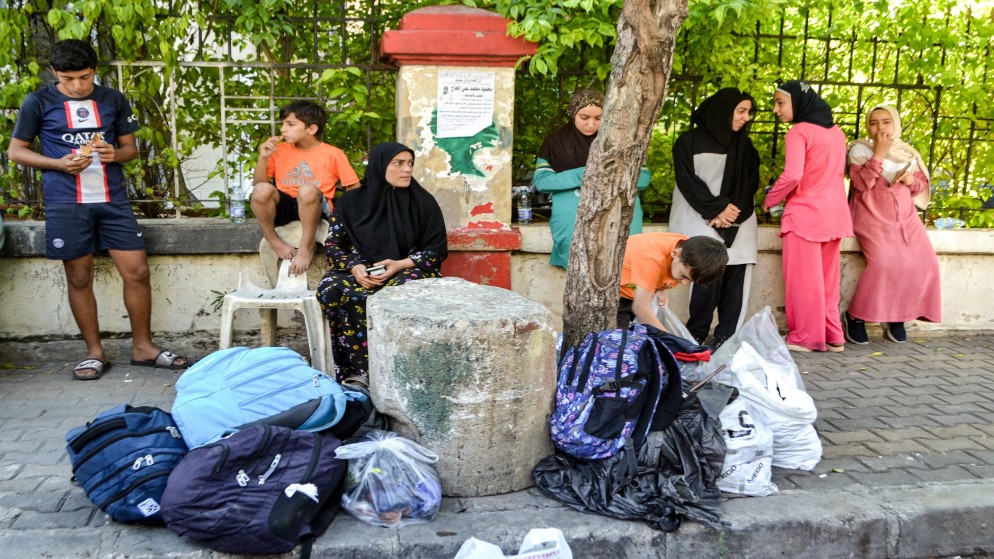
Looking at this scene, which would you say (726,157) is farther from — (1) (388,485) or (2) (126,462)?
(2) (126,462)

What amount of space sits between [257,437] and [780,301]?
4.38 m

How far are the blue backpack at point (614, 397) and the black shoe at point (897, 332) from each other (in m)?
3.46

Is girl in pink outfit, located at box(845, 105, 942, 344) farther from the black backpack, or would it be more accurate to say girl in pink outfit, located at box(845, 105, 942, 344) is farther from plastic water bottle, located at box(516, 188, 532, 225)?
the black backpack

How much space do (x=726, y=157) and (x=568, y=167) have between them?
111 centimetres

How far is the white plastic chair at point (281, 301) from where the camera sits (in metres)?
4.81

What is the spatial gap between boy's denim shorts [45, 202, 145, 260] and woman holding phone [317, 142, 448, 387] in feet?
4.01

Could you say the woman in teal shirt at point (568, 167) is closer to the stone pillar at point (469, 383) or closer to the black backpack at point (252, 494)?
the stone pillar at point (469, 383)

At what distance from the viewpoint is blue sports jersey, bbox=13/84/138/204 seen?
4.90 meters

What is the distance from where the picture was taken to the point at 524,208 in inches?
232

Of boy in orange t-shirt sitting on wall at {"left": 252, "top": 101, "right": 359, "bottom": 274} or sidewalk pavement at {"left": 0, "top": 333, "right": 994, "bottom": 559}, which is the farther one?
boy in orange t-shirt sitting on wall at {"left": 252, "top": 101, "right": 359, "bottom": 274}

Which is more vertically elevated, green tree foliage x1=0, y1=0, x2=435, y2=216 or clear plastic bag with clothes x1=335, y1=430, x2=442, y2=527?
green tree foliage x1=0, y1=0, x2=435, y2=216

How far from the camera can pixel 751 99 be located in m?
5.76

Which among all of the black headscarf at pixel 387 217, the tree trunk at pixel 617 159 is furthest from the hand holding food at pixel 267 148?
the tree trunk at pixel 617 159

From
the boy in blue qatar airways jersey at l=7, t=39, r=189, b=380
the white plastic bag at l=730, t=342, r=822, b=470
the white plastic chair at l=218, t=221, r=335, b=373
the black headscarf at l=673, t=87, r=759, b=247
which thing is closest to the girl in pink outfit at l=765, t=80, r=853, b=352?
the black headscarf at l=673, t=87, r=759, b=247
